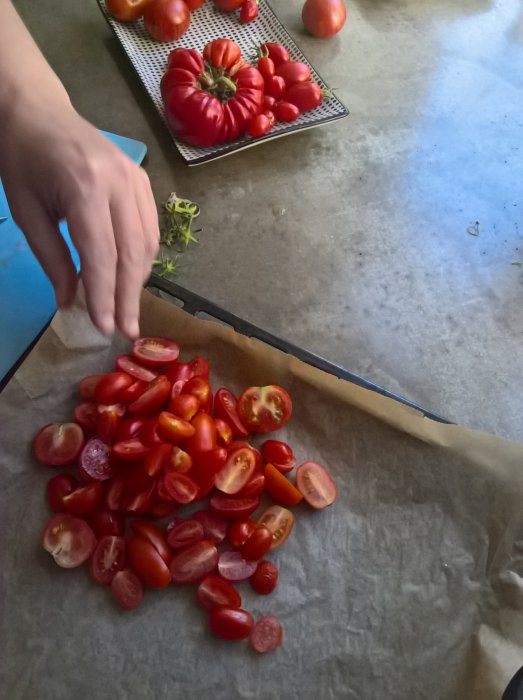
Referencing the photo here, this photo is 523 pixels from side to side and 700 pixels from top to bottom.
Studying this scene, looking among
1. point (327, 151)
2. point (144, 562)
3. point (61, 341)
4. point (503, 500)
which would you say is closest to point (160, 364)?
point (61, 341)

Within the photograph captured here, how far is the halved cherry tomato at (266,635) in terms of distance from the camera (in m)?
0.73

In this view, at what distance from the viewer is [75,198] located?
0.55m

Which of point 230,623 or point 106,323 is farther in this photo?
point 230,623

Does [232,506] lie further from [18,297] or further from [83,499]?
[18,297]

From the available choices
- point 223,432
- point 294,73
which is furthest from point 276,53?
point 223,432

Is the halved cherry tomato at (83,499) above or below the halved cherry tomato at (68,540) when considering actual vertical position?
above

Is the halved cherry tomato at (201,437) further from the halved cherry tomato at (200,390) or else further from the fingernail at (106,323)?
the fingernail at (106,323)

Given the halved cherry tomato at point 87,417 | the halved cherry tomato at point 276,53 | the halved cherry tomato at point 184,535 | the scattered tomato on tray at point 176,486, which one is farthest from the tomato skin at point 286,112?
the halved cherry tomato at point 184,535

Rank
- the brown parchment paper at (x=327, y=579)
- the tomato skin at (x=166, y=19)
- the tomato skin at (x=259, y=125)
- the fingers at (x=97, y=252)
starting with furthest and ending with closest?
the tomato skin at (x=166, y=19) → the tomato skin at (x=259, y=125) → the brown parchment paper at (x=327, y=579) → the fingers at (x=97, y=252)

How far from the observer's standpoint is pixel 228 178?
46.3 inches

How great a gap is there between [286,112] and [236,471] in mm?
713

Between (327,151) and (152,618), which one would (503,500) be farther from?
(327,151)

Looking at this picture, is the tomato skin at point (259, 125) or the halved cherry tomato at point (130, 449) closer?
the halved cherry tomato at point (130, 449)

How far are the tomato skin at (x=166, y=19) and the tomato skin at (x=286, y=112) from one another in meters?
A: 0.28
